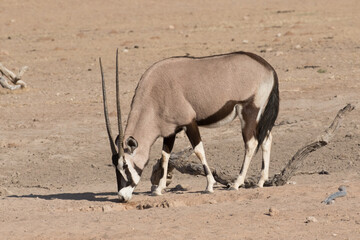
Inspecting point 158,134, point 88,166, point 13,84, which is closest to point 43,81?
point 13,84

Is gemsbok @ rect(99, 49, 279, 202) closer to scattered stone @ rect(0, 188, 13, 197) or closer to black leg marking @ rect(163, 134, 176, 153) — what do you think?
black leg marking @ rect(163, 134, 176, 153)

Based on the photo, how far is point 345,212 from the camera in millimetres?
8102

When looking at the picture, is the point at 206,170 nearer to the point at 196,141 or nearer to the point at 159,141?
the point at 196,141

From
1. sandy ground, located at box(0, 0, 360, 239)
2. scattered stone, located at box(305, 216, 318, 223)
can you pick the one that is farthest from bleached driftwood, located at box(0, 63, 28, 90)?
scattered stone, located at box(305, 216, 318, 223)

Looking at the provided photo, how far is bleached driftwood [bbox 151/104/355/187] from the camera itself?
32.7 feet

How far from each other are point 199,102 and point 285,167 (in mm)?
1342

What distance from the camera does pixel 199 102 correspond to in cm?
966

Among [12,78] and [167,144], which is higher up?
[167,144]

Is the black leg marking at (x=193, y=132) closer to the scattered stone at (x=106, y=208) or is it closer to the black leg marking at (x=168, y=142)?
the black leg marking at (x=168, y=142)

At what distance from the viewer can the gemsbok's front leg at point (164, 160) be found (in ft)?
32.4

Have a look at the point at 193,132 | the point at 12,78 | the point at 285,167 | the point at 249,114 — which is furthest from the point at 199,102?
the point at 12,78

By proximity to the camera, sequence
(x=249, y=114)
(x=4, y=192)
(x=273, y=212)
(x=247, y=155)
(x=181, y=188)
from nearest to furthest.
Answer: (x=273, y=212)
(x=249, y=114)
(x=247, y=155)
(x=181, y=188)
(x=4, y=192)

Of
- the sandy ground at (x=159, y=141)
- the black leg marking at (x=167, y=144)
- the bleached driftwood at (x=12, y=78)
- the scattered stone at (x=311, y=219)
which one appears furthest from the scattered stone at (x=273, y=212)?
the bleached driftwood at (x=12, y=78)

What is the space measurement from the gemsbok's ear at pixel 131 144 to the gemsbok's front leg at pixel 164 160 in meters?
0.54
